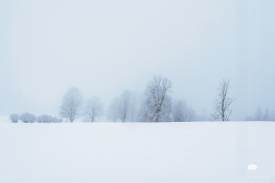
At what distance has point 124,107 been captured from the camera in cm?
5253

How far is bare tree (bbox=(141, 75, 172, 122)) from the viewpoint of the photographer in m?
43.0

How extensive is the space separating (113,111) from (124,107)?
3067mm

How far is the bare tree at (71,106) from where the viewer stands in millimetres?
42812

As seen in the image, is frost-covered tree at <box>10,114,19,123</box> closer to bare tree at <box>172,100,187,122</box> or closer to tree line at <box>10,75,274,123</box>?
tree line at <box>10,75,274,123</box>

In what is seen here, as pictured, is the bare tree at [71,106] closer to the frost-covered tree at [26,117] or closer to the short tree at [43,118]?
the short tree at [43,118]
